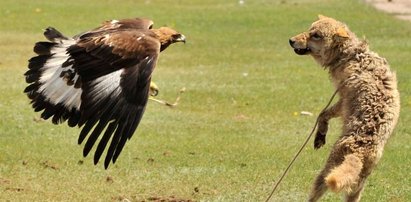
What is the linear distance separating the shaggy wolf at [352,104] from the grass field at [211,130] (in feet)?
5.15

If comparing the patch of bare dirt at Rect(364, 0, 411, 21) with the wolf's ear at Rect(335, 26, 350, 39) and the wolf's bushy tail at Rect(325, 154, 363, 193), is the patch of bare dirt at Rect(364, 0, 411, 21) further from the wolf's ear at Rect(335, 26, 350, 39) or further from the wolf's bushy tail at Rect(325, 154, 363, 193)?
the wolf's bushy tail at Rect(325, 154, 363, 193)

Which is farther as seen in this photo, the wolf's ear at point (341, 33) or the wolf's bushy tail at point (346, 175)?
the wolf's ear at point (341, 33)

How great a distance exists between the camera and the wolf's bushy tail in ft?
23.6

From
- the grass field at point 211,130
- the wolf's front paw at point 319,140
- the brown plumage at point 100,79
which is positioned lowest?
the grass field at point 211,130

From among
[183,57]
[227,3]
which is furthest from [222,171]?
[227,3]

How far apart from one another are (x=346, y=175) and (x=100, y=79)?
2.08 m

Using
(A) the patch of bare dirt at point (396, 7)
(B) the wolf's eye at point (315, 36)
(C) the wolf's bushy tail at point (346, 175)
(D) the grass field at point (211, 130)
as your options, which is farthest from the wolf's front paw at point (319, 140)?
(A) the patch of bare dirt at point (396, 7)

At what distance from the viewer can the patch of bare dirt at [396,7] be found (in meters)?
26.1

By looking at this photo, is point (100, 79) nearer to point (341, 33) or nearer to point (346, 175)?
point (341, 33)

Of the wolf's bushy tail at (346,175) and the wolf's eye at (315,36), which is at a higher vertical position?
the wolf's eye at (315,36)

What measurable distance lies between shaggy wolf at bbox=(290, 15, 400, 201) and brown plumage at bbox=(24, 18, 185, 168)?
132 centimetres

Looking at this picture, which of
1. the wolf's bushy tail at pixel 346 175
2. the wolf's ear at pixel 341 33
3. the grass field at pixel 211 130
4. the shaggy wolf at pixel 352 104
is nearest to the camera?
the wolf's bushy tail at pixel 346 175

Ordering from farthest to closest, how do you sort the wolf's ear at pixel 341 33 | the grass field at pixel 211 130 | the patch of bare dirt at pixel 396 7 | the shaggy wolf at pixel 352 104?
the patch of bare dirt at pixel 396 7, the grass field at pixel 211 130, the wolf's ear at pixel 341 33, the shaggy wolf at pixel 352 104

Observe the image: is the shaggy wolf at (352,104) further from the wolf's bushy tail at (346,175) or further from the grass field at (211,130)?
the grass field at (211,130)
